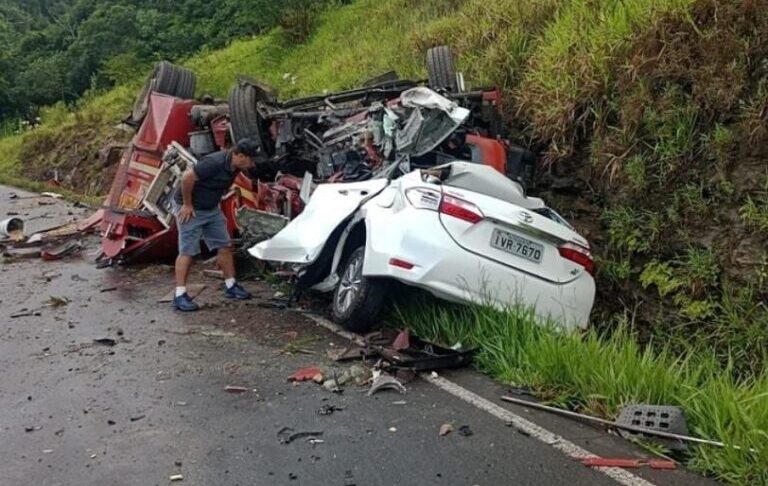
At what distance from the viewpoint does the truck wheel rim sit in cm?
550

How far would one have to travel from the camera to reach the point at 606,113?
6.87 m

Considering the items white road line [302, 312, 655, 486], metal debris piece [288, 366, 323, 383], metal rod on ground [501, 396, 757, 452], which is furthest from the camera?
metal debris piece [288, 366, 323, 383]

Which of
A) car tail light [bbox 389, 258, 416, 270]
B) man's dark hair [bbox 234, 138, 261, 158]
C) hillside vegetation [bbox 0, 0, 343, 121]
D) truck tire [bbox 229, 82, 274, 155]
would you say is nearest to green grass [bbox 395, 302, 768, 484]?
car tail light [bbox 389, 258, 416, 270]

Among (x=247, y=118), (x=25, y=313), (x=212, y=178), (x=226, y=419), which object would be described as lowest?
(x=25, y=313)

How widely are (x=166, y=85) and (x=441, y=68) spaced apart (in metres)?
4.26

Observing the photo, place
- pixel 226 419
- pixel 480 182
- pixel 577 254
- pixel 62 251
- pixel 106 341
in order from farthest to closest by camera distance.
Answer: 1. pixel 62 251
2. pixel 106 341
3. pixel 480 182
4. pixel 577 254
5. pixel 226 419

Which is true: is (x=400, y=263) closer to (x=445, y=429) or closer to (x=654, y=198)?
(x=445, y=429)

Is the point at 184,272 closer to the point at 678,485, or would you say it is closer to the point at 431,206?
the point at 431,206

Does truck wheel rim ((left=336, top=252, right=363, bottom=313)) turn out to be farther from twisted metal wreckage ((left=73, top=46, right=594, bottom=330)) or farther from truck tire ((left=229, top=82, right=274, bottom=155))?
truck tire ((left=229, top=82, right=274, bottom=155))

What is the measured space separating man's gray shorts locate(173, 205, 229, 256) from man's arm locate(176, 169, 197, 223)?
0.08 m

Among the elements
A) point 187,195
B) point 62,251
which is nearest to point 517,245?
point 187,195

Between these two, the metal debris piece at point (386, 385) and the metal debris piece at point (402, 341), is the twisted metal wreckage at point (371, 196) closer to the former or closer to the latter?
the metal debris piece at point (402, 341)

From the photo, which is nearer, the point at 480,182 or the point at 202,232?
the point at 480,182

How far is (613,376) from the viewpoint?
167 inches
